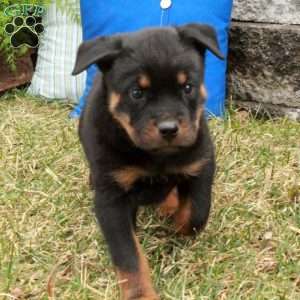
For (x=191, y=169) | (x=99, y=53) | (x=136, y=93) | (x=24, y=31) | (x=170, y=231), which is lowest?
(x=170, y=231)

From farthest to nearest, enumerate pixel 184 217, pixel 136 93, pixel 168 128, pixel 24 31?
1. pixel 24 31
2. pixel 184 217
3. pixel 136 93
4. pixel 168 128

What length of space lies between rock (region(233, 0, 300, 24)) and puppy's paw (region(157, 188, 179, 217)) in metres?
1.97

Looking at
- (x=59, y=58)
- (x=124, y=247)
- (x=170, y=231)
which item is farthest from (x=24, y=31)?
(x=124, y=247)

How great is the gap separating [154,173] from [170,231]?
1.76 feet

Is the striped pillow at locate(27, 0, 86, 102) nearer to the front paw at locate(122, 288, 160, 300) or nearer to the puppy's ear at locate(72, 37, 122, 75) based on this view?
the puppy's ear at locate(72, 37, 122, 75)

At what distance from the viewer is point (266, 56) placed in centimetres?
502

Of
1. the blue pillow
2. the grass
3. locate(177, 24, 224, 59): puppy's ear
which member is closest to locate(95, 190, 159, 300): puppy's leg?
the grass

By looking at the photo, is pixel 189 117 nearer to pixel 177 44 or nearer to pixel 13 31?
pixel 177 44

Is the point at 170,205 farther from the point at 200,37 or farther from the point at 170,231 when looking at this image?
the point at 200,37

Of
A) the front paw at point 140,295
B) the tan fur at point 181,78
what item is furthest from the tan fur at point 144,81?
the front paw at point 140,295

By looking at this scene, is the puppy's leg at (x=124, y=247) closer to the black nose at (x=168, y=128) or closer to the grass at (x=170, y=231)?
the grass at (x=170, y=231)

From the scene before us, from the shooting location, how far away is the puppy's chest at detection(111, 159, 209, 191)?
296 cm

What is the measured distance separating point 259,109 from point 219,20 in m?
0.70

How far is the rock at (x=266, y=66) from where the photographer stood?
4930 mm
